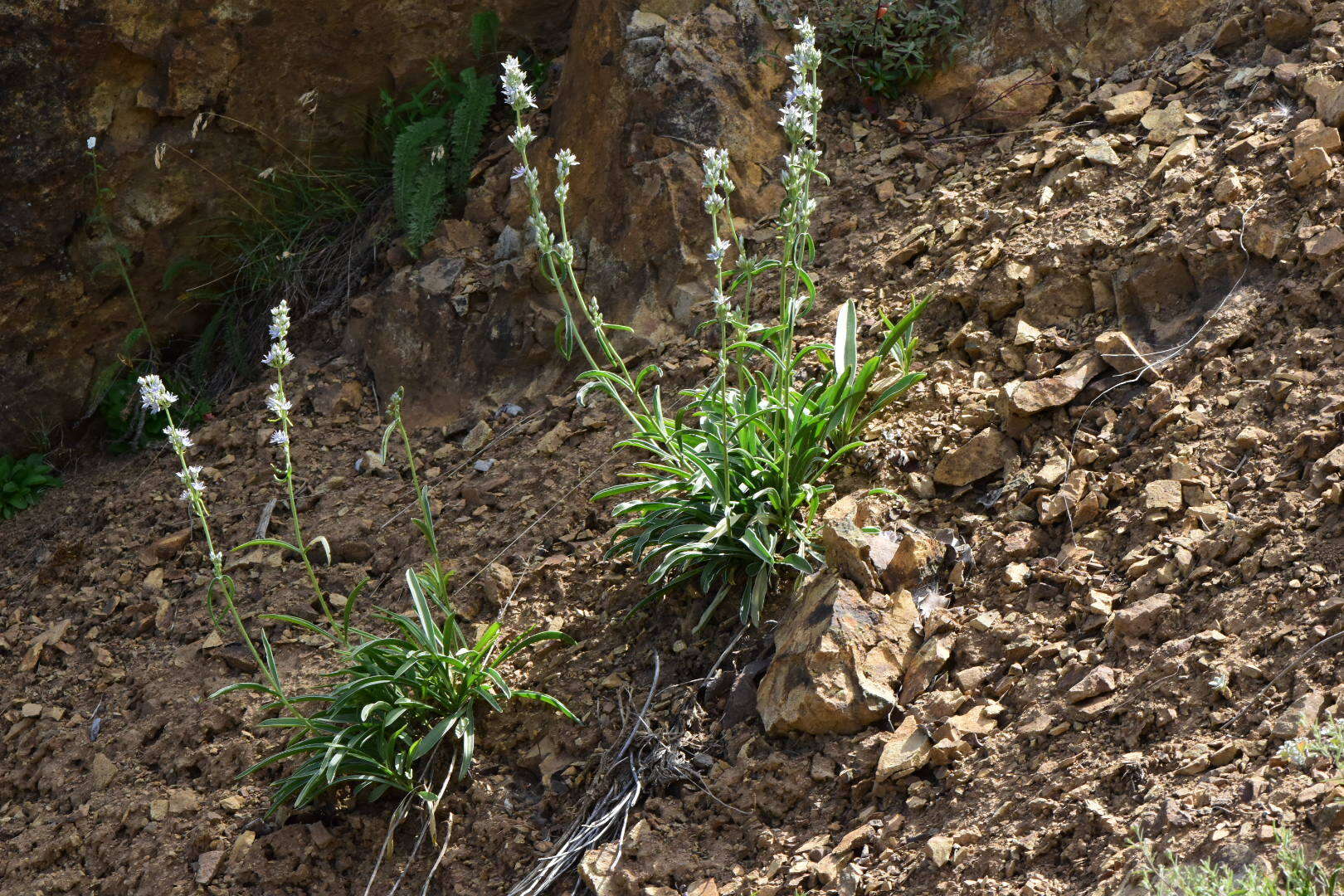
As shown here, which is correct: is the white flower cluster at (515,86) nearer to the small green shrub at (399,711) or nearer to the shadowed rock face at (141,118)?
the small green shrub at (399,711)

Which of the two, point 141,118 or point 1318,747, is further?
point 141,118

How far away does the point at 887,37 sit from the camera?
543 centimetres

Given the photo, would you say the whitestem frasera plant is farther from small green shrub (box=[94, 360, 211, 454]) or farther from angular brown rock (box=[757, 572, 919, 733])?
small green shrub (box=[94, 360, 211, 454])

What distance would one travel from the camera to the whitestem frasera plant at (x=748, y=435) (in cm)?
361

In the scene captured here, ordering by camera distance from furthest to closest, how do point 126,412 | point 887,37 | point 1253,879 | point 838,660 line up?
point 126,412, point 887,37, point 838,660, point 1253,879

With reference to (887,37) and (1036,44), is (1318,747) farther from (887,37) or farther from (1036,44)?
(887,37)

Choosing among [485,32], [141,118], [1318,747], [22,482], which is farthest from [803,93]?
[22,482]

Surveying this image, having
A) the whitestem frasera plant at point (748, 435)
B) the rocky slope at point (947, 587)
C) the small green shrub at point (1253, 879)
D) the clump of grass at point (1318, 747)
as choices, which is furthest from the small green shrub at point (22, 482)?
the clump of grass at point (1318, 747)

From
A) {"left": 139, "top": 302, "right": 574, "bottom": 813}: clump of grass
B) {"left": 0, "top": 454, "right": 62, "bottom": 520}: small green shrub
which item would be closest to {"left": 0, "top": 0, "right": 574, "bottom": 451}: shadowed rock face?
{"left": 0, "top": 454, "right": 62, "bottom": 520}: small green shrub

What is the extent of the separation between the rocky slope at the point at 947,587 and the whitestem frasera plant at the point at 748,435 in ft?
0.45

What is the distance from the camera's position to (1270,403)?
3.48 metres

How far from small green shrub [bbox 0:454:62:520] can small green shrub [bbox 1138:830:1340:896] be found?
5441 millimetres

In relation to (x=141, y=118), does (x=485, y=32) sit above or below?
below

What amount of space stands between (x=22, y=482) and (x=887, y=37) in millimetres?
4828
